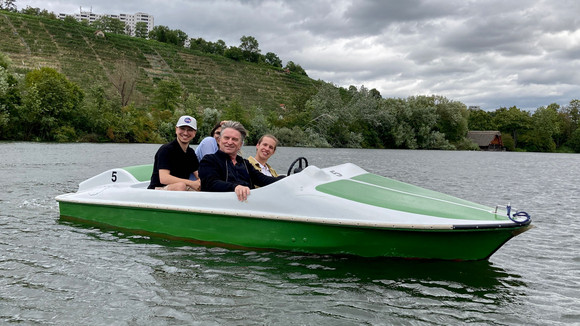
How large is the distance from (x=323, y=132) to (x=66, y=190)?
4089 cm

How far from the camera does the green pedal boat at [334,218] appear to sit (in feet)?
15.8

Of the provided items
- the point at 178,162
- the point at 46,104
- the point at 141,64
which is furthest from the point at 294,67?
the point at 178,162

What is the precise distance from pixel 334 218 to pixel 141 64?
3454 inches

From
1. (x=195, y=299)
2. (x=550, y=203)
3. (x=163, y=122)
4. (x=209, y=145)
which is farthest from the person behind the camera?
(x=163, y=122)

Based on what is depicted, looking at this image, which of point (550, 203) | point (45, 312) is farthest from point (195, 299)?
point (550, 203)

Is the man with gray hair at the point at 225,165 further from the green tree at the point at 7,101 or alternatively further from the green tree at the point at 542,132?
the green tree at the point at 542,132

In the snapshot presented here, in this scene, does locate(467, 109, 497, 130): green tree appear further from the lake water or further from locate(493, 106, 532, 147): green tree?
the lake water

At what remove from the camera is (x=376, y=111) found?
2135 inches

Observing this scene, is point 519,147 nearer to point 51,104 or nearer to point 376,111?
point 376,111

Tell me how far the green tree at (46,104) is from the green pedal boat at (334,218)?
38838 millimetres

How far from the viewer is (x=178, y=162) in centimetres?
643

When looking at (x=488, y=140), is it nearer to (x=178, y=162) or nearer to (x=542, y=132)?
(x=542, y=132)

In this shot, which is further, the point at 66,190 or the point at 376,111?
the point at 376,111

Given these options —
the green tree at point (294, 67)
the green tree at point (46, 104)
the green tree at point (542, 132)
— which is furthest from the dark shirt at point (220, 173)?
the green tree at point (294, 67)
